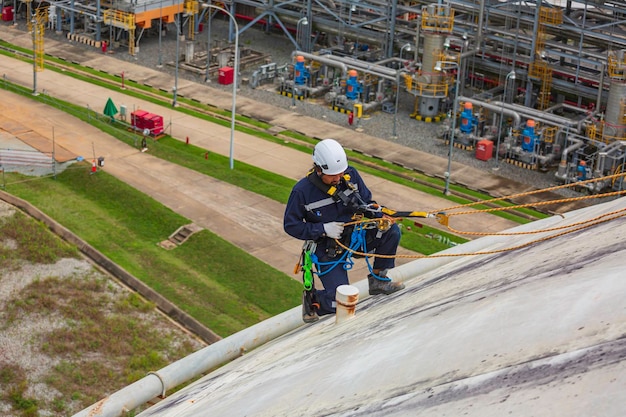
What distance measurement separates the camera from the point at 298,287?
3444 centimetres

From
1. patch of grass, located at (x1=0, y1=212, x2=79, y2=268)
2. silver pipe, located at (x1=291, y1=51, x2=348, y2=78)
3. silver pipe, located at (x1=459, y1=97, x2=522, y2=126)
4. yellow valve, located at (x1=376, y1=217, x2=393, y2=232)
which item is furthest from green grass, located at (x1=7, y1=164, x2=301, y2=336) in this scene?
silver pipe, located at (x1=459, y1=97, x2=522, y2=126)

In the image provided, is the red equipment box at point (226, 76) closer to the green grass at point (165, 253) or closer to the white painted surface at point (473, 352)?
the green grass at point (165, 253)

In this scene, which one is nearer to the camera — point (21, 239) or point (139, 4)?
point (21, 239)

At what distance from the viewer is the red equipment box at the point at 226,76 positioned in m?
61.1

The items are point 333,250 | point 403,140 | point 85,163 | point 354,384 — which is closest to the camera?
point 354,384

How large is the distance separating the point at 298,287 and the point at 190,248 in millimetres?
5208

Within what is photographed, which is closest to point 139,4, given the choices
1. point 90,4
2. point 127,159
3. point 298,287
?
point 90,4

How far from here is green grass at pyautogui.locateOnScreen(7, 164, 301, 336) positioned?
32906 mm

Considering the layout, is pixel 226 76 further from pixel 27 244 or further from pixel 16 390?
pixel 16 390

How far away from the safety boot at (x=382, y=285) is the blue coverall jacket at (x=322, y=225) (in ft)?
0.56

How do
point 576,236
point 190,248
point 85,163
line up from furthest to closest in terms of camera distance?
point 85,163, point 190,248, point 576,236

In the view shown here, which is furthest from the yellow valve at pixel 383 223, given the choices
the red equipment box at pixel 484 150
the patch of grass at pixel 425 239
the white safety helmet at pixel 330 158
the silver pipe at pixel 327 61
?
the silver pipe at pixel 327 61

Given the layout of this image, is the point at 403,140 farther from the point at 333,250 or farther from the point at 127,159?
the point at 333,250

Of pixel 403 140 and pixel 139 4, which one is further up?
pixel 139 4
